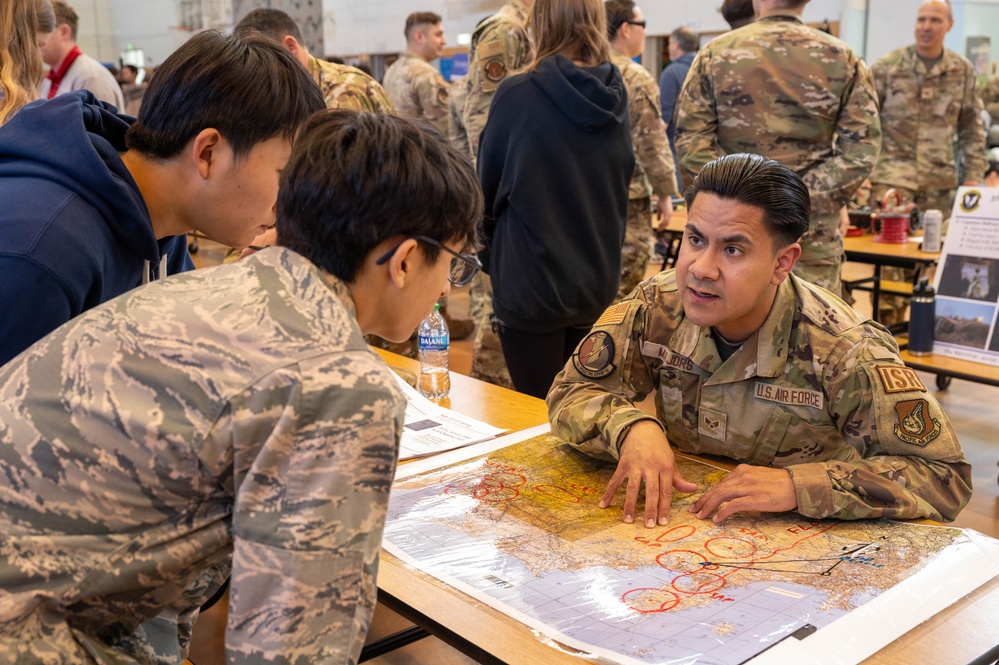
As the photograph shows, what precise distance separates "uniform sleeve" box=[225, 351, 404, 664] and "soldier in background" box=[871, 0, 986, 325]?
15.7ft

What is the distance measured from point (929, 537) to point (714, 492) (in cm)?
31

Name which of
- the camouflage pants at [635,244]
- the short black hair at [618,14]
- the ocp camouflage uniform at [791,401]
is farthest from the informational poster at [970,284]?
the short black hair at [618,14]

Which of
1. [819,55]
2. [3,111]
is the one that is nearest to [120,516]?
[3,111]

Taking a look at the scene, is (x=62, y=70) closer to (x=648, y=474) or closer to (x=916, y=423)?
(x=648, y=474)

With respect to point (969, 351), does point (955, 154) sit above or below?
above

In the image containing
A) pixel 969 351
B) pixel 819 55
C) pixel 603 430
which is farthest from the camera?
pixel 819 55

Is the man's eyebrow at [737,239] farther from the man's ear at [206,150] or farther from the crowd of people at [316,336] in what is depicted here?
the man's ear at [206,150]

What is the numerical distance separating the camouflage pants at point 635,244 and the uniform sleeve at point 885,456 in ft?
7.68

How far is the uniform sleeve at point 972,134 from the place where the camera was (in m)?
5.28

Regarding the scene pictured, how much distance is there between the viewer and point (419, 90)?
615 cm

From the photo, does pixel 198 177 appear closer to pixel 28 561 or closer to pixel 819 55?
pixel 28 561

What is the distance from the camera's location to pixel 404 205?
3.06 feet

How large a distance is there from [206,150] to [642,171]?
281 centimetres

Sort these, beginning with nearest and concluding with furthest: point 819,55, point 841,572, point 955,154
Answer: point 841,572, point 819,55, point 955,154
